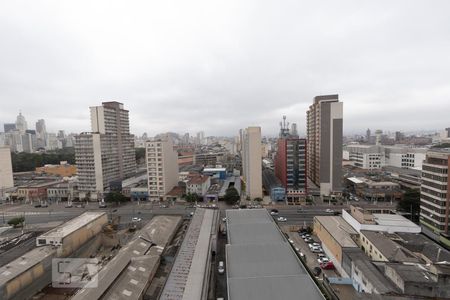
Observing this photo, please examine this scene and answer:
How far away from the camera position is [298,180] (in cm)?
3841

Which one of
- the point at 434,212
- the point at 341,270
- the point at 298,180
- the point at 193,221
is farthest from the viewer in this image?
the point at 298,180

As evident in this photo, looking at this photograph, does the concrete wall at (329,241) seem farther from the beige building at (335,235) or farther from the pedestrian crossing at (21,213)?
the pedestrian crossing at (21,213)

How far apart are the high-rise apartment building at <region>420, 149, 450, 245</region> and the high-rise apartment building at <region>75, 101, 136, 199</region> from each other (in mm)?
44719

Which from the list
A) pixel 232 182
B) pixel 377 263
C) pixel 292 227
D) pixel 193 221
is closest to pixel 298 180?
pixel 292 227

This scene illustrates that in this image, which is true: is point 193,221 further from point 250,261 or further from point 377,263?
point 377,263

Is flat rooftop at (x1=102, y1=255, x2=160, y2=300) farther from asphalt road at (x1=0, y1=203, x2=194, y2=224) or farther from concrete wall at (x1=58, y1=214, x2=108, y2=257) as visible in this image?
asphalt road at (x1=0, y1=203, x2=194, y2=224)

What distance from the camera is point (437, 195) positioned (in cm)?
2289

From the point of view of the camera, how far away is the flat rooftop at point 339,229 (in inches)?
785

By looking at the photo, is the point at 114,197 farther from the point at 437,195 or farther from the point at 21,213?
the point at 437,195

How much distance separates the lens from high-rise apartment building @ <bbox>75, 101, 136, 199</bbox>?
42000 mm

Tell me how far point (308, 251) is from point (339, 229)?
141 inches

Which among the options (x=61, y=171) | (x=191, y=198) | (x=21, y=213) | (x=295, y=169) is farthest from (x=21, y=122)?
(x=295, y=169)

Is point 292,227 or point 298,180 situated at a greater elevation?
point 298,180

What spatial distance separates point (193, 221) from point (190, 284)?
10726 mm
